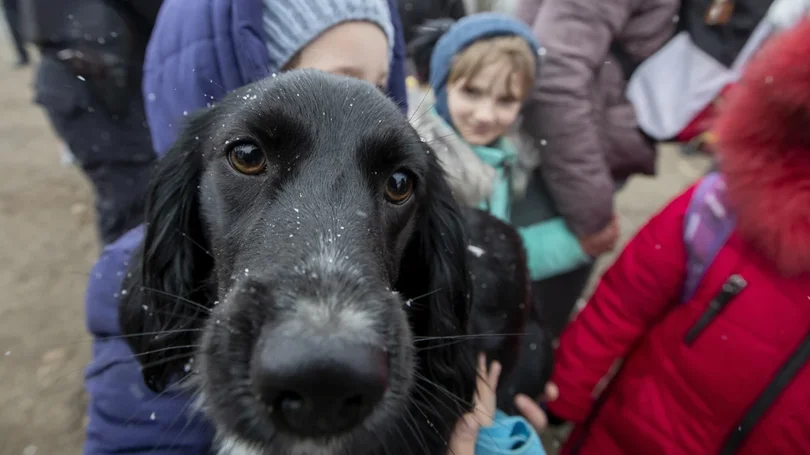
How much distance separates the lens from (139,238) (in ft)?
5.90

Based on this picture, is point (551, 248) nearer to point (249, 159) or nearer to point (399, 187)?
point (399, 187)

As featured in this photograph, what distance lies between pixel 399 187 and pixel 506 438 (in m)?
0.93

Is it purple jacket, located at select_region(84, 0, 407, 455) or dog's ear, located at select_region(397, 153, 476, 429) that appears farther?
dog's ear, located at select_region(397, 153, 476, 429)

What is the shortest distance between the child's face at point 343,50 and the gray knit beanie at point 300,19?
0.02 metres

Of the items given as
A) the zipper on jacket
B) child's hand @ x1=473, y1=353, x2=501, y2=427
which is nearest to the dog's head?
child's hand @ x1=473, y1=353, x2=501, y2=427

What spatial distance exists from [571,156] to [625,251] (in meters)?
0.53

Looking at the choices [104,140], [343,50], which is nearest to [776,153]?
[343,50]

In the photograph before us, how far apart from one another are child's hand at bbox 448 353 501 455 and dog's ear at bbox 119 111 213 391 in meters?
0.88

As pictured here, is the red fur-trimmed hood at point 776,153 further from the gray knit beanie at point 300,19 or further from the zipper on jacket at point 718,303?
the gray knit beanie at point 300,19

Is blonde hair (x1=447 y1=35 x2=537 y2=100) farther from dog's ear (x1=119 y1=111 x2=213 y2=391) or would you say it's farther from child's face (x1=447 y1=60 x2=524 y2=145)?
dog's ear (x1=119 y1=111 x2=213 y2=391)

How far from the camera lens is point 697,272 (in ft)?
6.26

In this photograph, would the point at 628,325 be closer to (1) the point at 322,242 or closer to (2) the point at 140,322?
(1) the point at 322,242

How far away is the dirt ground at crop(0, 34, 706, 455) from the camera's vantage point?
301 centimetres

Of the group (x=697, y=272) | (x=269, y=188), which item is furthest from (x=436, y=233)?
(x=697, y=272)
